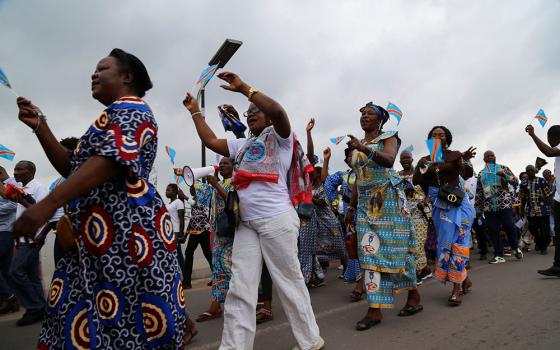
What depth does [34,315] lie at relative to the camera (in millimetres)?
5316

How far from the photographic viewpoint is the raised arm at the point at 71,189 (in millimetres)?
1569

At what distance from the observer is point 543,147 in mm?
5977

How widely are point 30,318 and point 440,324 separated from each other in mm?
4615

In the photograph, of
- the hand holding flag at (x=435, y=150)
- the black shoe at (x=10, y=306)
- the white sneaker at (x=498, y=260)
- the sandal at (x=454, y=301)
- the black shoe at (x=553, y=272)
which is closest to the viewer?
the sandal at (x=454, y=301)

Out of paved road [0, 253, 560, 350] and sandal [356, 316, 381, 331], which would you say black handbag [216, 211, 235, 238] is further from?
sandal [356, 316, 381, 331]

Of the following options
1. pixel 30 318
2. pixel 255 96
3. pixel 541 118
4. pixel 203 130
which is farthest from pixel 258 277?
pixel 541 118

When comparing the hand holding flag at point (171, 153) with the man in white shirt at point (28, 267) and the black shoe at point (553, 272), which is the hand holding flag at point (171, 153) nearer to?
the man in white shirt at point (28, 267)

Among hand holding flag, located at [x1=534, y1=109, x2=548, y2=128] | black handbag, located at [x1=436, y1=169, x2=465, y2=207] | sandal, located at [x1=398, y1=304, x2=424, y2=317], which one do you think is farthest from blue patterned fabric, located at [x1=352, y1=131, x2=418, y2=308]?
hand holding flag, located at [x1=534, y1=109, x2=548, y2=128]

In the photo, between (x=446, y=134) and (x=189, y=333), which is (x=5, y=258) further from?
(x=446, y=134)

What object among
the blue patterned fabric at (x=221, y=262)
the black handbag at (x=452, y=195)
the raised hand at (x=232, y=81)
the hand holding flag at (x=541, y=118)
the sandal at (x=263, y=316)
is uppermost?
the hand holding flag at (x=541, y=118)

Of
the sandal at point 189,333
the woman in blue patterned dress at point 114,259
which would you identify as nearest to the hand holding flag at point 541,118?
the sandal at point 189,333

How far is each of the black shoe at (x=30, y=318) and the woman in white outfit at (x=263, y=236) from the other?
136 inches

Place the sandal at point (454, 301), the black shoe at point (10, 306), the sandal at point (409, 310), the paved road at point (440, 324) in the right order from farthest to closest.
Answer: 1. the black shoe at point (10, 306)
2. the sandal at point (454, 301)
3. the sandal at point (409, 310)
4. the paved road at point (440, 324)

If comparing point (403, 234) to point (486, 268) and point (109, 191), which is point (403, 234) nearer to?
point (109, 191)
